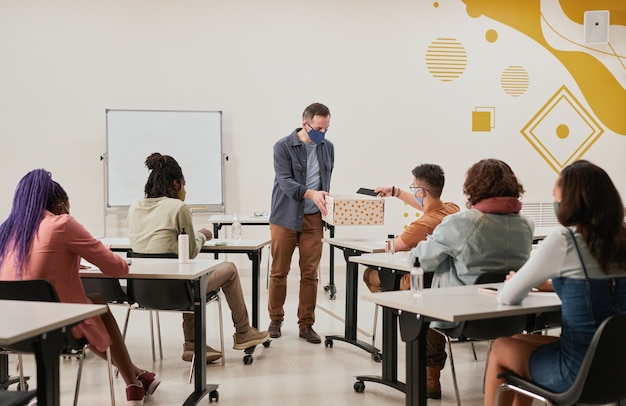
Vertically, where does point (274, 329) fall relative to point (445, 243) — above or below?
below

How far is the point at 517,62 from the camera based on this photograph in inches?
332

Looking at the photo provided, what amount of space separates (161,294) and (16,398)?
5.12ft

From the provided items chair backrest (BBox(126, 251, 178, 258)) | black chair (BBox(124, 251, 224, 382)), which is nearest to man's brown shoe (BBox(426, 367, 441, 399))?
black chair (BBox(124, 251, 224, 382))

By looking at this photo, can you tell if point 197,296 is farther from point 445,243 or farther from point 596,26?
point 596,26

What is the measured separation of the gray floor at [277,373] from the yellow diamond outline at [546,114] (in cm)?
459

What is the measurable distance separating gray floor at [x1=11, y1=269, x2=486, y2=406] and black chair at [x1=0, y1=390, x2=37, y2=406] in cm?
137

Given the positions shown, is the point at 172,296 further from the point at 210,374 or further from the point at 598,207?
the point at 598,207

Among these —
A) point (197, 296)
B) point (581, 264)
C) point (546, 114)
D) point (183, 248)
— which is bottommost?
point (197, 296)

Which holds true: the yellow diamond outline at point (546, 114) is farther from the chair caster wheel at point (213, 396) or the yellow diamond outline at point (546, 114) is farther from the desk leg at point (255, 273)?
the chair caster wheel at point (213, 396)

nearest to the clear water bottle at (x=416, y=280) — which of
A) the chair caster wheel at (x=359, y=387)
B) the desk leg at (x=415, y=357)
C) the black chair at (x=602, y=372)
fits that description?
the desk leg at (x=415, y=357)

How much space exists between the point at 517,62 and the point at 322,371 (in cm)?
588

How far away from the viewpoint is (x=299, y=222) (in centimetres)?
478

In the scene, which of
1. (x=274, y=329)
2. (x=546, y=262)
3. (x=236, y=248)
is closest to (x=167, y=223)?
(x=236, y=248)

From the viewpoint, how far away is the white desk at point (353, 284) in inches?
168
